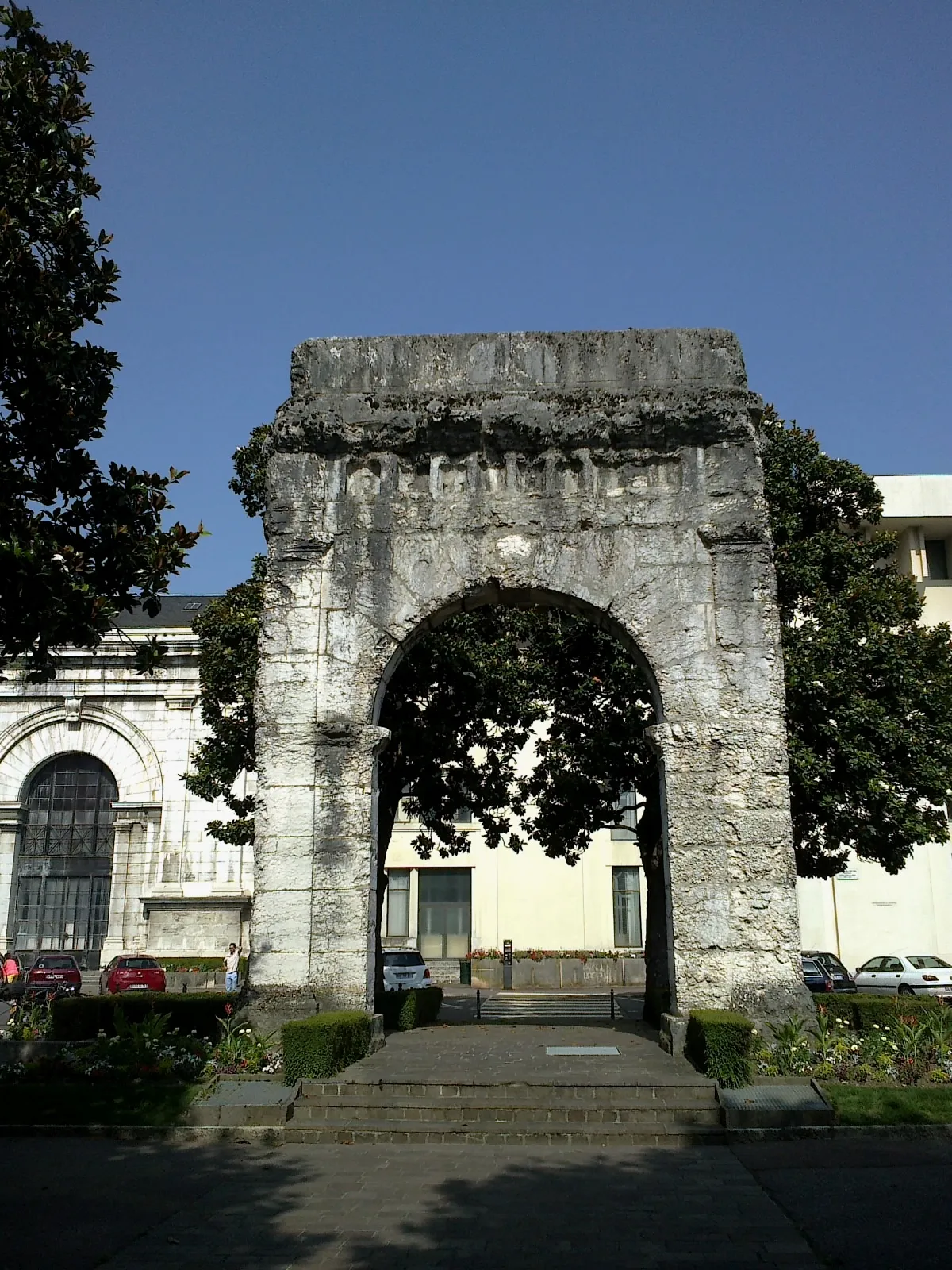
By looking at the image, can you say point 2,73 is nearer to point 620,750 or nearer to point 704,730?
point 704,730

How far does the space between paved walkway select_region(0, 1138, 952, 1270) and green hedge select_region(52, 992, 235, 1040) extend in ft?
11.0

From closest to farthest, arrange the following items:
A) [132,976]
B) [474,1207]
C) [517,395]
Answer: [474,1207] < [517,395] < [132,976]

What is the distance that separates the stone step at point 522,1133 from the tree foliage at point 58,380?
13.5 feet

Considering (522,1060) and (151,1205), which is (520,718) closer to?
(522,1060)

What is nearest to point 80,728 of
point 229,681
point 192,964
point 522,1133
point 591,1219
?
point 192,964

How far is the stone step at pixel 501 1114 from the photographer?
28.2 ft

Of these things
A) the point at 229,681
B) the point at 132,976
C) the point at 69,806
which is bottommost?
the point at 132,976

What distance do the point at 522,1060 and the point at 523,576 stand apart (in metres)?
4.72

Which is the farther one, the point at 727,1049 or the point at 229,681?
the point at 229,681

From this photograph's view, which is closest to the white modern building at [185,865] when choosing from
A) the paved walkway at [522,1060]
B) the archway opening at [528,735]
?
the archway opening at [528,735]

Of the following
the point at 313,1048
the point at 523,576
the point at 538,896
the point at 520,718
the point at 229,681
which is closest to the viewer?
the point at 313,1048

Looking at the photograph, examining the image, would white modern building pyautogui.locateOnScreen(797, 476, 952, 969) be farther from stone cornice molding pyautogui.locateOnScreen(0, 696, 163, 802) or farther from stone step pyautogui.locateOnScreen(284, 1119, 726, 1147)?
stone step pyautogui.locateOnScreen(284, 1119, 726, 1147)

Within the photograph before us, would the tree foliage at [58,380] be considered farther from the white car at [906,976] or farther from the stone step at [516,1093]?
the white car at [906,976]

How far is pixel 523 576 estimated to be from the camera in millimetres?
11320
